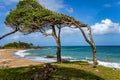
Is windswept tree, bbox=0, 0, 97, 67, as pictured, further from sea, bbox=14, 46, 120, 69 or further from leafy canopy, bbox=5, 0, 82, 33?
sea, bbox=14, 46, 120, 69

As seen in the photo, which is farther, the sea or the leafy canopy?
the sea

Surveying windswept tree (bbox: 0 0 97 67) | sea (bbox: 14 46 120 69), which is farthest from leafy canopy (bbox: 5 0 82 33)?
sea (bbox: 14 46 120 69)

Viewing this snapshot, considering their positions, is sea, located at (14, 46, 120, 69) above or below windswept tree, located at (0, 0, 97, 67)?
below

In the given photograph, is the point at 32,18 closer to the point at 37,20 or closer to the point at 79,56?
the point at 37,20

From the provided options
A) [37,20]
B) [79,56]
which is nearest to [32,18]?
[37,20]

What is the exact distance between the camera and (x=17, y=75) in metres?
18.1

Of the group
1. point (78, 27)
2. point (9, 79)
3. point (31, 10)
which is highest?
point (31, 10)

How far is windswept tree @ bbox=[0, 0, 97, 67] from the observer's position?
77.7 ft

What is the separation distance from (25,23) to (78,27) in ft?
16.7

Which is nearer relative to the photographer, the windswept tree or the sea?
the windswept tree

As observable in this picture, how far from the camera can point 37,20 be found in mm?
25062

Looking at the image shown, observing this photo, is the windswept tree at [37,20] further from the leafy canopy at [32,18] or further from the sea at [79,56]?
the sea at [79,56]

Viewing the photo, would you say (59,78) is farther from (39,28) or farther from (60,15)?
(39,28)

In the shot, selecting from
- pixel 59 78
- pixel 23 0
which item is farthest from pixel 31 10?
pixel 59 78
